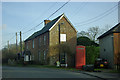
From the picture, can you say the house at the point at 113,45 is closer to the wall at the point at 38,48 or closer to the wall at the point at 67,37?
the wall at the point at 67,37

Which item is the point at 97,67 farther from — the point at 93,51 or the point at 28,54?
the point at 28,54

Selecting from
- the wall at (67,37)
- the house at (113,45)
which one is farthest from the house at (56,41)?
the house at (113,45)

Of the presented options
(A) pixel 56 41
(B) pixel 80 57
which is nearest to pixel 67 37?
(A) pixel 56 41

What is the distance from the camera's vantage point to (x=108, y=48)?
2819cm

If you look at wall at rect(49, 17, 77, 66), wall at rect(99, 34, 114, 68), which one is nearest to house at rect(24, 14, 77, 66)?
wall at rect(49, 17, 77, 66)

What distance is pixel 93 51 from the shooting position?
30.9 metres

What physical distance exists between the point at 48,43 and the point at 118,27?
16137 millimetres

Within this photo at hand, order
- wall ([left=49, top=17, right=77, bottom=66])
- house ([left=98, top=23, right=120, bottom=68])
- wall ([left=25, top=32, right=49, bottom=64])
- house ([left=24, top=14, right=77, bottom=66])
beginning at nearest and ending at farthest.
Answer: house ([left=98, top=23, right=120, bottom=68]), house ([left=24, top=14, right=77, bottom=66]), wall ([left=49, top=17, right=77, bottom=66]), wall ([left=25, top=32, right=49, bottom=64])

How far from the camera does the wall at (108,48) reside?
26.4 metres

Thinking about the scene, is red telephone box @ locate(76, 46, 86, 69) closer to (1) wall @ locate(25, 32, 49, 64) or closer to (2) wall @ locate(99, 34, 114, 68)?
(2) wall @ locate(99, 34, 114, 68)

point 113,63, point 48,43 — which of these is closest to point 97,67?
point 113,63

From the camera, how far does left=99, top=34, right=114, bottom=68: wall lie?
2635cm

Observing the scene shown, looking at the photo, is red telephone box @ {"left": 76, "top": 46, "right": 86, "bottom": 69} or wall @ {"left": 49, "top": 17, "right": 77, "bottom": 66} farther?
wall @ {"left": 49, "top": 17, "right": 77, "bottom": 66}

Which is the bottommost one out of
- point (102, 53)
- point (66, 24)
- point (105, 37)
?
point (102, 53)
